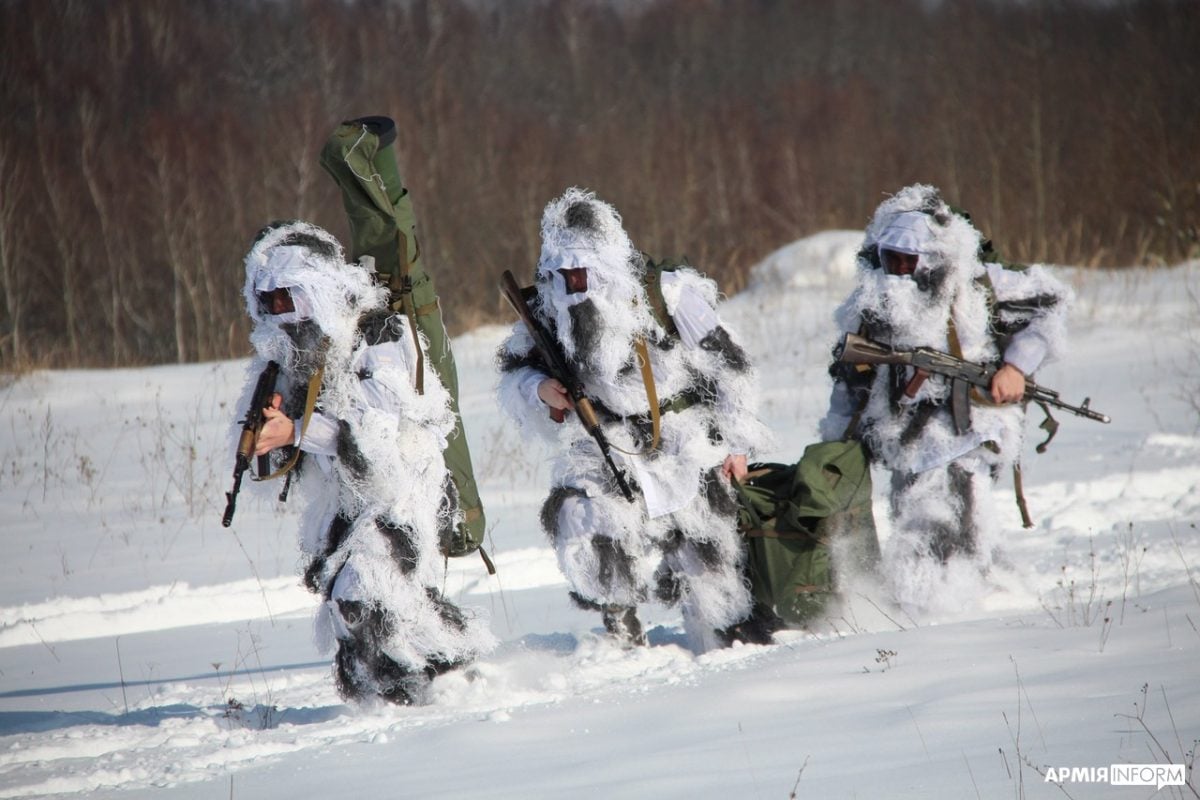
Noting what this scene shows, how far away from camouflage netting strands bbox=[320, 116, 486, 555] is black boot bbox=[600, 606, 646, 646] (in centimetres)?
66

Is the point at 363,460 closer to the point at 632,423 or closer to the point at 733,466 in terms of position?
the point at 632,423

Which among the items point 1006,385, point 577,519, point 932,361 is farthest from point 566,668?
point 1006,385

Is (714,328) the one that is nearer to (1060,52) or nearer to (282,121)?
(282,121)

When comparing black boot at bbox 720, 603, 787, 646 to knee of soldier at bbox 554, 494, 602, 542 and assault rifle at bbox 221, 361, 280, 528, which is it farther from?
assault rifle at bbox 221, 361, 280, 528

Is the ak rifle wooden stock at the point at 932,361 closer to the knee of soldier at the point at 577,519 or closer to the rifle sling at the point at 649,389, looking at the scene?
the rifle sling at the point at 649,389

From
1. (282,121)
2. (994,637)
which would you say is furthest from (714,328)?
(282,121)

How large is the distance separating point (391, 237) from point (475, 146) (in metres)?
24.2

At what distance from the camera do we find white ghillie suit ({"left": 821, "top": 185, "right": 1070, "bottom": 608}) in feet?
17.7

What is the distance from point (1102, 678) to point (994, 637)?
0.64 meters

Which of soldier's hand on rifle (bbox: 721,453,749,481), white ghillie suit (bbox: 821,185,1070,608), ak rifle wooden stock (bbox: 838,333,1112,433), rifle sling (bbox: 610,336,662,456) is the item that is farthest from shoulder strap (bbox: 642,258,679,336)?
white ghillie suit (bbox: 821,185,1070,608)

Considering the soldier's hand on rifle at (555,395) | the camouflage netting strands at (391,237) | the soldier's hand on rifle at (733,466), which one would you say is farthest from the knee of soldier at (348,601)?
the soldier's hand on rifle at (733,466)

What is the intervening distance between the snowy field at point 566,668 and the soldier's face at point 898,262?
1444 millimetres

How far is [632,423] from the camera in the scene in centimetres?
514

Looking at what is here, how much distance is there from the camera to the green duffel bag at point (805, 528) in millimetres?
5266
